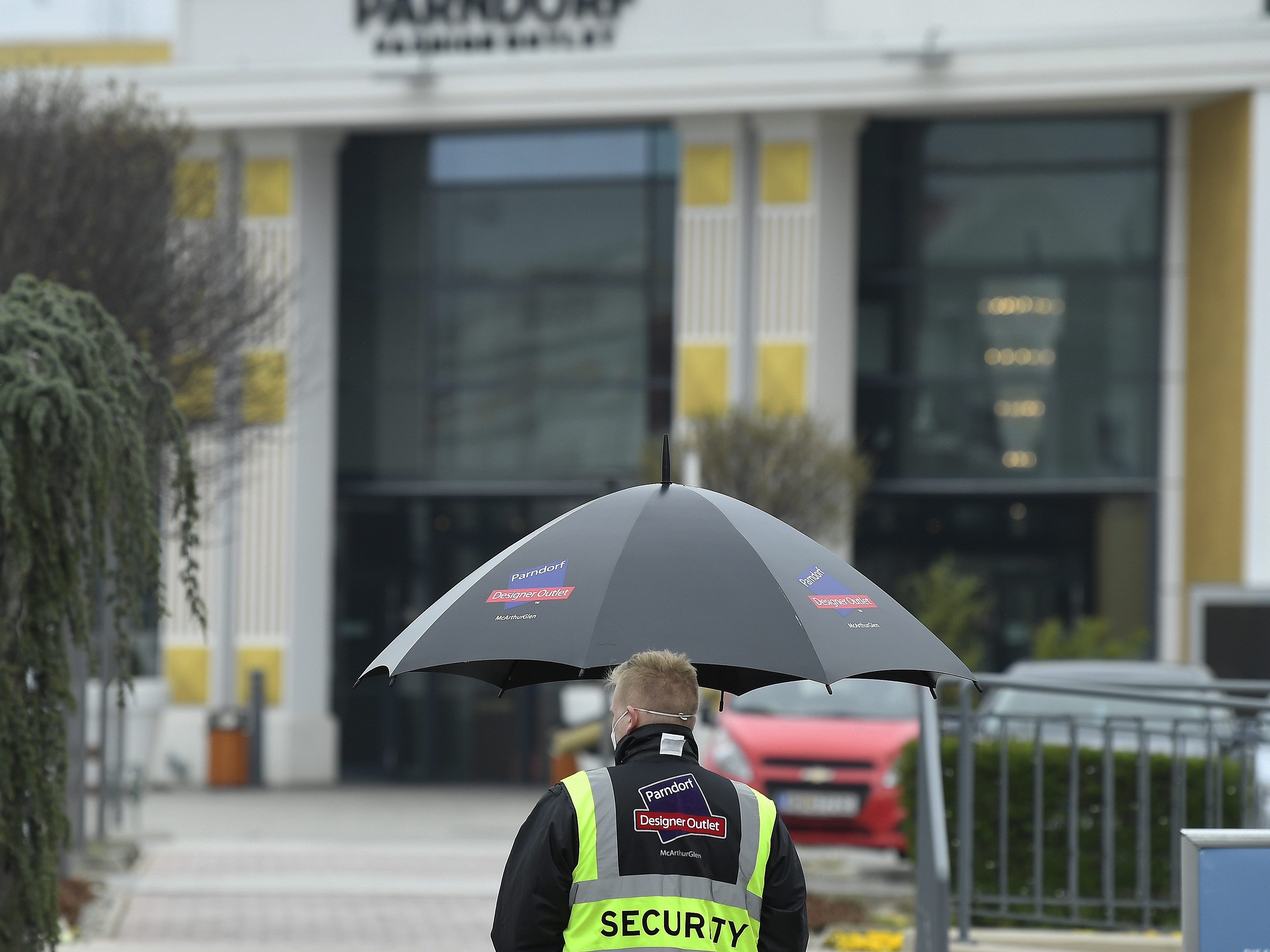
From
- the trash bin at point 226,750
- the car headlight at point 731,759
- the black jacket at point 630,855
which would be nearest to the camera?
the black jacket at point 630,855

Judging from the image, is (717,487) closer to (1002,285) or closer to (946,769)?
(1002,285)

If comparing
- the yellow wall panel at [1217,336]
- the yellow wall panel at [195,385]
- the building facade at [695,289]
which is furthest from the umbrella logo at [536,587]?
the yellow wall panel at [1217,336]

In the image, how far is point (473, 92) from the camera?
22062 millimetres

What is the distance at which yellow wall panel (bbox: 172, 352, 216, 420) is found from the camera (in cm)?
1281

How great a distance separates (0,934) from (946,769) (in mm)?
4830

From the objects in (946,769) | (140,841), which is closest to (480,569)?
(946,769)

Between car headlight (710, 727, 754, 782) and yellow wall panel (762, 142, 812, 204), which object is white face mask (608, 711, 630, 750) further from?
yellow wall panel (762, 142, 812, 204)

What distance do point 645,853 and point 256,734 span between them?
1946 cm

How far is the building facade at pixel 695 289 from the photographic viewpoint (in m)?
21.3

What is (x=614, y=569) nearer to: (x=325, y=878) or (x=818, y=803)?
(x=818, y=803)

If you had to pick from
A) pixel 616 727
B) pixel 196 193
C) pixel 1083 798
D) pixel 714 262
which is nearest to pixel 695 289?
pixel 714 262

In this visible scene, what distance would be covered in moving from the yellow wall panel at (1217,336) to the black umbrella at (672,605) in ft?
55.7

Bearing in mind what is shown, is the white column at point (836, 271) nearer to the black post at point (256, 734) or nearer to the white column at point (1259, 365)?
the white column at point (1259, 365)

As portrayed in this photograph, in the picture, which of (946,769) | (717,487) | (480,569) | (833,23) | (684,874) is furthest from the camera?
(833,23)
